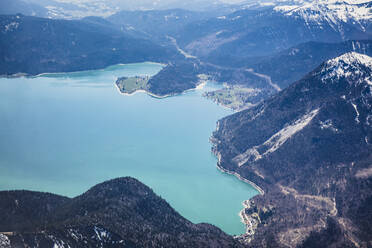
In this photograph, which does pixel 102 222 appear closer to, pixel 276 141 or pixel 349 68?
pixel 276 141

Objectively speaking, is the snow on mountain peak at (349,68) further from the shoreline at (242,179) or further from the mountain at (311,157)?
the shoreline at (242,179)

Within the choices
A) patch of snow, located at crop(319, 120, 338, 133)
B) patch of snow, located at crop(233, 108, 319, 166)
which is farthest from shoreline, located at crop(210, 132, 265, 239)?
patch of snow, located at crop(319, 120, 338, 133)

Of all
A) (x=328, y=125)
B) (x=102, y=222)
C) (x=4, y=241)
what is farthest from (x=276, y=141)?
(x=4, y=241)

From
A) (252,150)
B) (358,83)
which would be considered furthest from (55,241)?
(358,83)

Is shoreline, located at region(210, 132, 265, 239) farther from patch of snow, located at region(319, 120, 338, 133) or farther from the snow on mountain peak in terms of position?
the snow on mountain peak

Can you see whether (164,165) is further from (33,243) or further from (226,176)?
(33,243)

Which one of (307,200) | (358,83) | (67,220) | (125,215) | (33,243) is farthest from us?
(358,83)

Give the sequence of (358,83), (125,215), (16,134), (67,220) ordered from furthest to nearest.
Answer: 1. (16,134)
2. (358,83)
3. (125,215)
4. (67,220)
